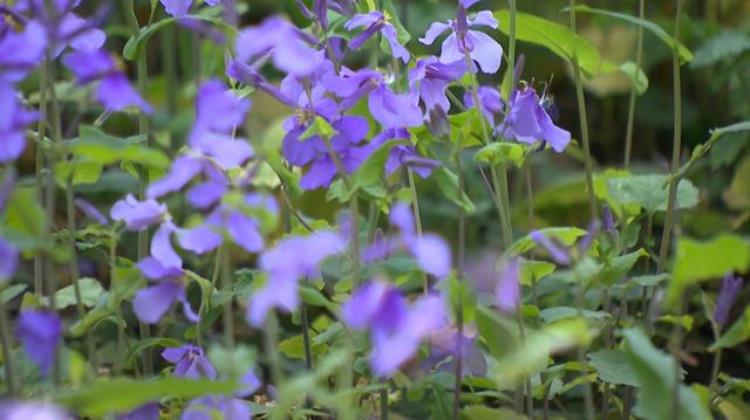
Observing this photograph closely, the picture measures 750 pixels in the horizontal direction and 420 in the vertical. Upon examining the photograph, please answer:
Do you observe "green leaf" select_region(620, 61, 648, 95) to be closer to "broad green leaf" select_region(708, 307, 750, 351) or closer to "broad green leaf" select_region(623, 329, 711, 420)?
"broad green leaf" select_region(708, 307, 750, 351)

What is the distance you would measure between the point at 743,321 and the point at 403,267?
24 cm

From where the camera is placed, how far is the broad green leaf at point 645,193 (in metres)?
1.08

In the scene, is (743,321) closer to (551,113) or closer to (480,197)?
(551,113)

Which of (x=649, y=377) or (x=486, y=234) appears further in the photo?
(x=486, y=234)

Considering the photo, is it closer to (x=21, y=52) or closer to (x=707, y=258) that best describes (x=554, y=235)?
(x=707, y=258)

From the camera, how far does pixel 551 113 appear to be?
0.99m

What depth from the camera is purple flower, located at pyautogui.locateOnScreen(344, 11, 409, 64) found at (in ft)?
2.79

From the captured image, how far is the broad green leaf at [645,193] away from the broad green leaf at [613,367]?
0.16 meters

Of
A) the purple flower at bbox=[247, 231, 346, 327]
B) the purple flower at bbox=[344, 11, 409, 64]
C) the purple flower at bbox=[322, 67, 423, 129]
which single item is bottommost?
the purple flower at bbox=[247, 231, 346, 327]

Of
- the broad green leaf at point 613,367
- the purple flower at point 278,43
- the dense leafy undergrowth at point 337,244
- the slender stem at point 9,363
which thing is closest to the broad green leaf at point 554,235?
the dense leafy undergrowth at point 337,244

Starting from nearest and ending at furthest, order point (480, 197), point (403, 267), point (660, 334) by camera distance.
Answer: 1. point (403, 267)
2. point (660, 334)
3. point (480, 197)

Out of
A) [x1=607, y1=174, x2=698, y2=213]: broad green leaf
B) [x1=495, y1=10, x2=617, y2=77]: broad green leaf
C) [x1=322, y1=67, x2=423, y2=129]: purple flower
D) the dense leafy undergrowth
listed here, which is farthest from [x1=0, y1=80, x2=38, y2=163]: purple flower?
[x1=607, y1=174, x2=698, y2=213]: broad green leaf

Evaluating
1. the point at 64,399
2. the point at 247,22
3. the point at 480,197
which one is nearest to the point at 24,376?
the point at 64,399

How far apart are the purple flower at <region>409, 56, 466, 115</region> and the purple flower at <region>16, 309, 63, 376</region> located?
33 centimetres
